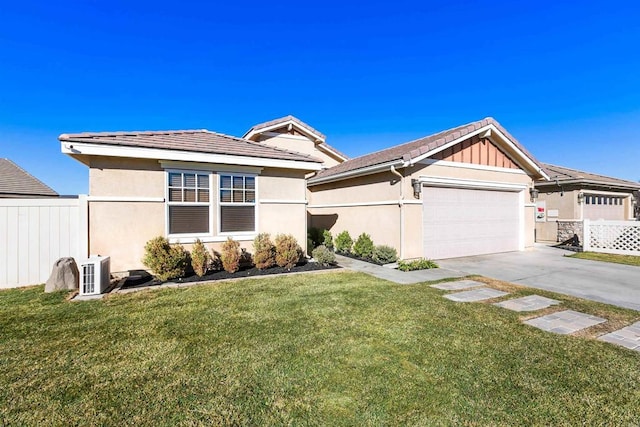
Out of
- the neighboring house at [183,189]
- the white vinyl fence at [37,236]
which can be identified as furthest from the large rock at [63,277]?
the neighboring house at [183,189]

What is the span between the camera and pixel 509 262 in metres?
10.2

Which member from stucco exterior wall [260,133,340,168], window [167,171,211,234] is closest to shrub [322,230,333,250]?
stucco exterior wall [260,133,340,168]

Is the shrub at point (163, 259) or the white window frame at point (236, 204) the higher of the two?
the white window frame at point (236, 204)

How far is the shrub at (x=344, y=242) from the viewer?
12.0 m

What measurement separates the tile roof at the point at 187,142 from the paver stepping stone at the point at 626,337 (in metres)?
7.58

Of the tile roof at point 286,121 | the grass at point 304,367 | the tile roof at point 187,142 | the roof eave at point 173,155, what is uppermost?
the tile roof at point 286,121

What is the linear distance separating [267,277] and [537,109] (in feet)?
62.3

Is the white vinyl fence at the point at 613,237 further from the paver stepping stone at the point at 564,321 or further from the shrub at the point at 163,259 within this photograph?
the shrub at the point at 163,259

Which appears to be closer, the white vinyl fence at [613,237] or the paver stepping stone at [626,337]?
the paver stepping stone at [626,337]

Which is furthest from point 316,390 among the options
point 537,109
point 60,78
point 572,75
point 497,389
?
point 537,109

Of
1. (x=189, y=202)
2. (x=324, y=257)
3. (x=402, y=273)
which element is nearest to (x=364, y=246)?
(x=324, y=257)

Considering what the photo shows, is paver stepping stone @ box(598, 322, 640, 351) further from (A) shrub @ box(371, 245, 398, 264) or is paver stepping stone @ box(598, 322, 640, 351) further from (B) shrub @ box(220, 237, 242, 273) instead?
(B) shrub @ box(220, 237, 242, 273)

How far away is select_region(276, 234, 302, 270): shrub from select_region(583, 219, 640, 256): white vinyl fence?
13355 mm

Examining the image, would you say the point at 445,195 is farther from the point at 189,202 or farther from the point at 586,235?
the point at 189,202
